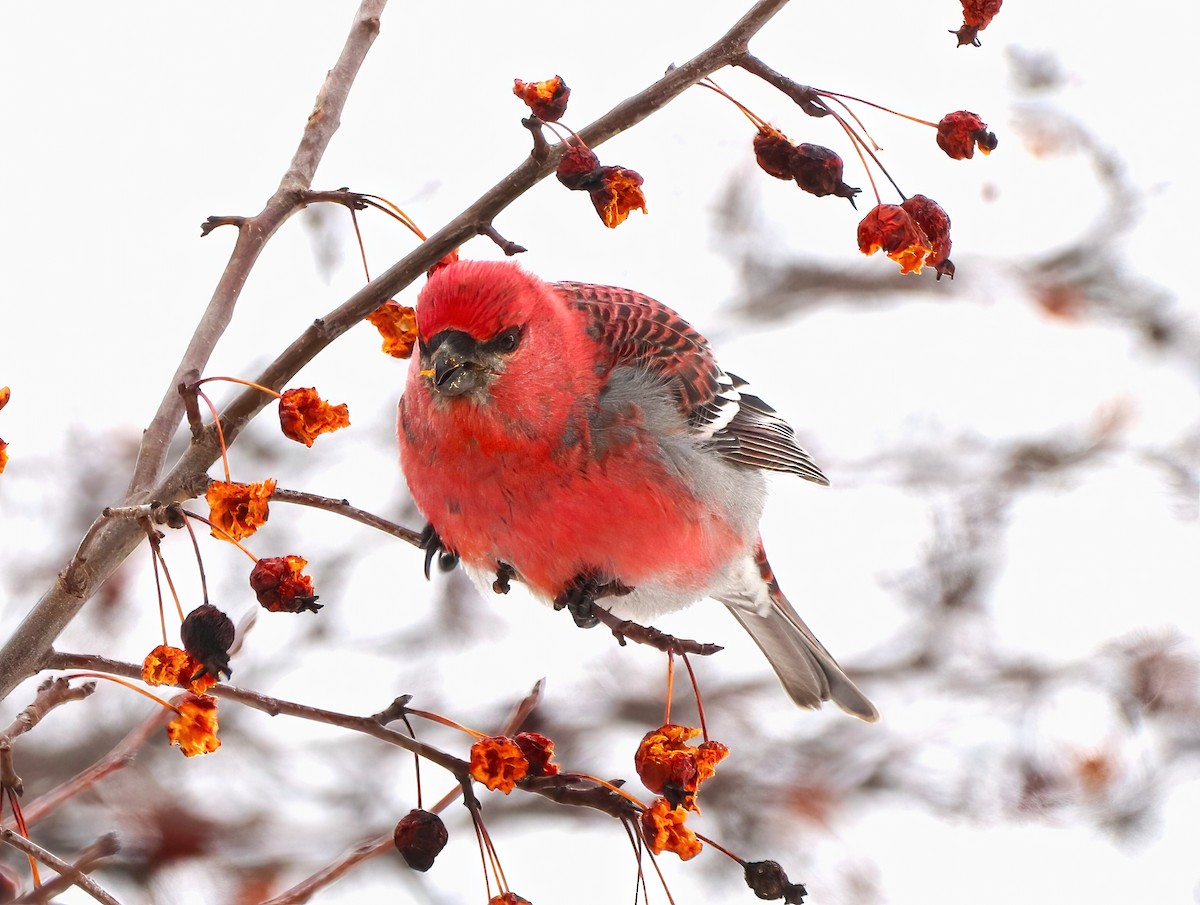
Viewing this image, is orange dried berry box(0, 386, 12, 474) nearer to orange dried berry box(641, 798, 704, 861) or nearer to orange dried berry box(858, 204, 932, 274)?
orange dried berry box(641, 798, 704, 861)

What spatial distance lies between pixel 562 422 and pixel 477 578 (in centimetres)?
56

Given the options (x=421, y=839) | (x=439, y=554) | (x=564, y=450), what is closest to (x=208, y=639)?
(x=421, y=839)

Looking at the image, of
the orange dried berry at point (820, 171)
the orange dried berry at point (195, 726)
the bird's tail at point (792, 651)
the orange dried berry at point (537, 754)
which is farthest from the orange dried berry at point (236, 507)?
the bird's tail at point (792, 651)

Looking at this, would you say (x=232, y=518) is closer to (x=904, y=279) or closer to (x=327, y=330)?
(x=327, y=330)

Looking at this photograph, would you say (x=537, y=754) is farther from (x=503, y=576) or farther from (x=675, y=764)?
(x=503, y=576)

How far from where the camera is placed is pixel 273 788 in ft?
13.5

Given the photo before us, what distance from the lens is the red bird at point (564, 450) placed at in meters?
2.96

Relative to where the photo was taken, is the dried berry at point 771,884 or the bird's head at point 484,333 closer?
the dried berry at point 771,884

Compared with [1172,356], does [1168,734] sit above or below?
below

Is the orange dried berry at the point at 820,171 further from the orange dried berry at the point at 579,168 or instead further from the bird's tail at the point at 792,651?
the bird's tail at the point at 792,651

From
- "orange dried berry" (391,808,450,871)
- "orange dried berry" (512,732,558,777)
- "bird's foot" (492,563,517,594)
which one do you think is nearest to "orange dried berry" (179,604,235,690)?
"orange dried berry" (391,808,450,871)

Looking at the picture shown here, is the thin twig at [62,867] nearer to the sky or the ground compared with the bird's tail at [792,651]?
nearer to the ground

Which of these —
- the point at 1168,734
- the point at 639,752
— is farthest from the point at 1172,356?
the point at 639,752

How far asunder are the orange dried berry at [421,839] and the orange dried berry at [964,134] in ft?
4.47
